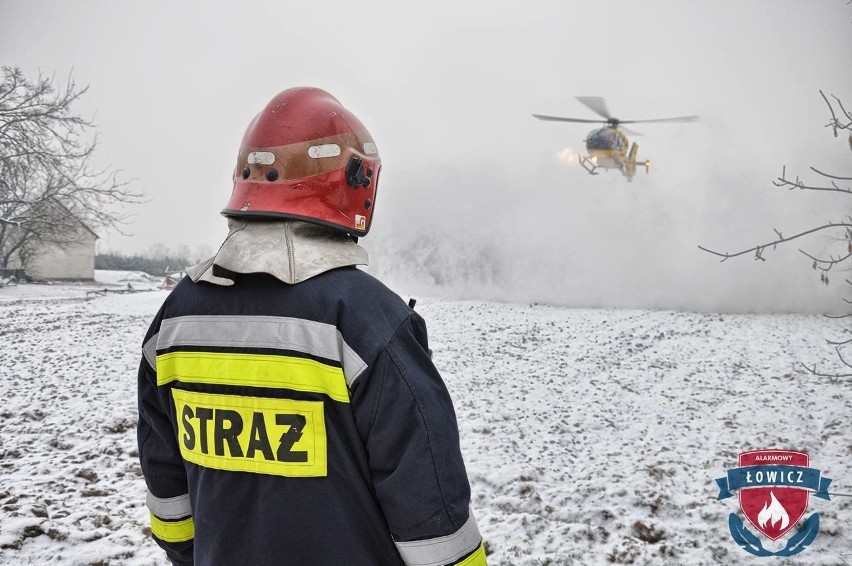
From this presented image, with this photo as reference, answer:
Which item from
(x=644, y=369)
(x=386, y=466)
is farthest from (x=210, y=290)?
(x=644, y=369)

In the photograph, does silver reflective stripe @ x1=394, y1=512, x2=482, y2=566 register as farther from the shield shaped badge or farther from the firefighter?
the shield shaped badge

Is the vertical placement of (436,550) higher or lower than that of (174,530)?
higher

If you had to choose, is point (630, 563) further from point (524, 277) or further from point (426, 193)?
point (426, 193)

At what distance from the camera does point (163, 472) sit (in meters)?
2.02

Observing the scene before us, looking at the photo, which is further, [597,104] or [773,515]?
[597,104]

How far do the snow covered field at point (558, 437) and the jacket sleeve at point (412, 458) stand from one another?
134 inches

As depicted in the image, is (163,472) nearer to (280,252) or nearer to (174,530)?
(174,530)

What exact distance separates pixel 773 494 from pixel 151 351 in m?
6.35

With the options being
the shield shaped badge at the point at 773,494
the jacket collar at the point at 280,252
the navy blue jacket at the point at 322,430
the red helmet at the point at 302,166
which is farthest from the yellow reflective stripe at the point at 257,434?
the shield shaped badge at the point at 773,494

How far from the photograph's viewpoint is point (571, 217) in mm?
26891

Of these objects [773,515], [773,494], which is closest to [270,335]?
[773,515]

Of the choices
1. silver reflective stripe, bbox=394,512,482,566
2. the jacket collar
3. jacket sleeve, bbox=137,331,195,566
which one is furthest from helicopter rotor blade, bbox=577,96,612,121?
silver reflective stripe, bbox=394,512,482,566

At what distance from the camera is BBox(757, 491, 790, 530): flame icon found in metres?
5.10

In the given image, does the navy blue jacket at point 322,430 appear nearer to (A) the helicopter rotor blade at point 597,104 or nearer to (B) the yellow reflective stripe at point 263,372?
(B) the yellow reflective stripe at point 263,372
